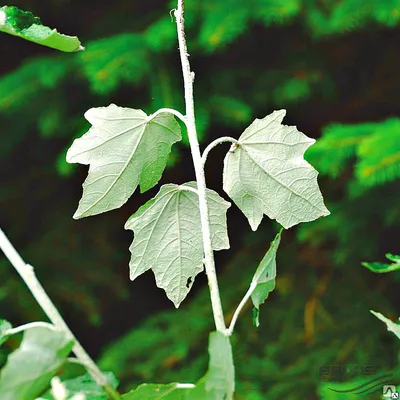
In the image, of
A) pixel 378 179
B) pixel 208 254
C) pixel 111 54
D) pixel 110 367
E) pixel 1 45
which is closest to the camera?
pixel 208 254

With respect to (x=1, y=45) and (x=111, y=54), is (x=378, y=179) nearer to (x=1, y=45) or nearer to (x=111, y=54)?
(x=111, y=54)

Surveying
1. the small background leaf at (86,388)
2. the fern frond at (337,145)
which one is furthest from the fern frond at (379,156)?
the small background leaf at (86,388)

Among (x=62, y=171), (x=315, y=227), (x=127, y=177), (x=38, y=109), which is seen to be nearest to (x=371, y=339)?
(x=315, y=227)

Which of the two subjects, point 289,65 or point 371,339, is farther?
point 289,65

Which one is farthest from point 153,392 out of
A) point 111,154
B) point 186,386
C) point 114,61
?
point 114,61

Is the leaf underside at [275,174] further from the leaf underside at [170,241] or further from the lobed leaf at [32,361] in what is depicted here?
the lobed leaf at [32,361]

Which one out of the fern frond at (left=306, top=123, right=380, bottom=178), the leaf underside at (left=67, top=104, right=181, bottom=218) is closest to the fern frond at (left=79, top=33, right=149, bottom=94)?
the fern frond at (left=306, top=123, right=380, bottom=178)
